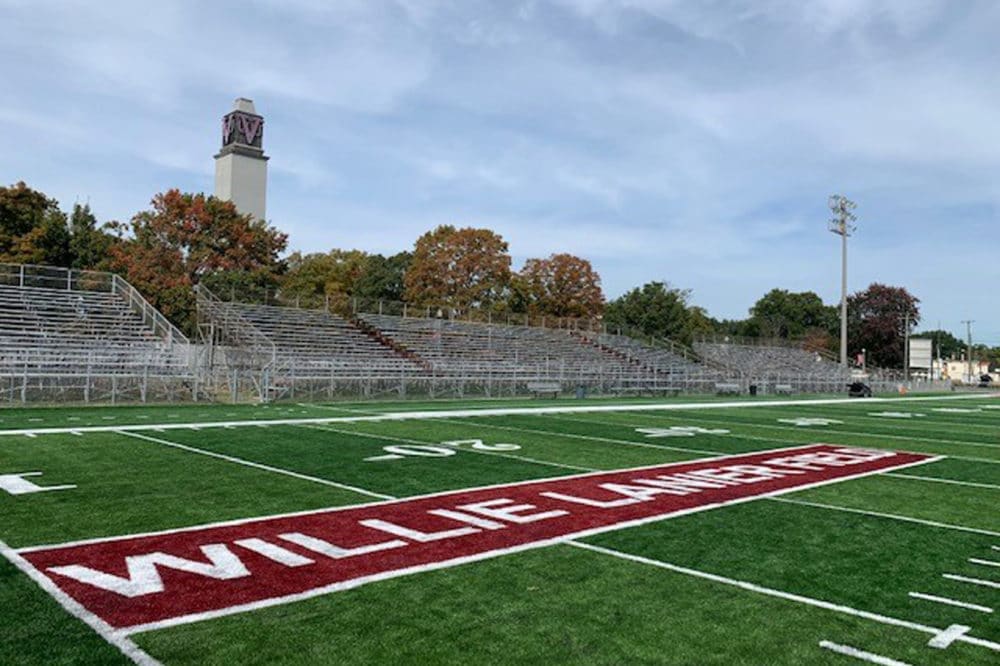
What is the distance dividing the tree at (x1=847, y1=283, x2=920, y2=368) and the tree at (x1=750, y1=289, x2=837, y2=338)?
846 inches

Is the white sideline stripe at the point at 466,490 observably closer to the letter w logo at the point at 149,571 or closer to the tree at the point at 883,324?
the letter w logo at the point at 149,571

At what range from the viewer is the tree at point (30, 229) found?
130ft

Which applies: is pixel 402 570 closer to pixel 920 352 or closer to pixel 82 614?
pixel 82 614

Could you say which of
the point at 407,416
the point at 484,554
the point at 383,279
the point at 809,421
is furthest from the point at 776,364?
the point at 484,554

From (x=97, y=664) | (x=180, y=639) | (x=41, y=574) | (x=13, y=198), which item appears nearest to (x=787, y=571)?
(x=180, y=639)

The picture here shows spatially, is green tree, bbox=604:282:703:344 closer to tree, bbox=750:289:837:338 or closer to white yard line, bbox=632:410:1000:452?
white yard line, bbox=632:410:1000:452

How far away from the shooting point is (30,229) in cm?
4112

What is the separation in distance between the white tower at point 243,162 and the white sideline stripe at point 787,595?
74.2 m


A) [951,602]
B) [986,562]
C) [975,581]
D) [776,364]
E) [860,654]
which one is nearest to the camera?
[860,654]

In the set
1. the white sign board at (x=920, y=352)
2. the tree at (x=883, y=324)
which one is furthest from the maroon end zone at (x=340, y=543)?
the tree at (x=883, y=324)

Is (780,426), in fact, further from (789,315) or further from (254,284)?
(789,315)

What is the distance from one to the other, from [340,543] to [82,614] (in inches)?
81.2

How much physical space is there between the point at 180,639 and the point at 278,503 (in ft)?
12.2

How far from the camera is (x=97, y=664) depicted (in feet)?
12.4
